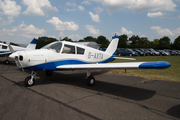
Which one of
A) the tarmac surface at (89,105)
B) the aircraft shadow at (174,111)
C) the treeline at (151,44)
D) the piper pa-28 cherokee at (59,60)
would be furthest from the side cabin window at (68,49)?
the treeline at (151,44)

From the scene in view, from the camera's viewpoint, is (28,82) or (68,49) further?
(68,49)

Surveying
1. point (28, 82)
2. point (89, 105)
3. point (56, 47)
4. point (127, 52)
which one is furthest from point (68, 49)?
point (127, 52)

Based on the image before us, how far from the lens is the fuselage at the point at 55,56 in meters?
5.23

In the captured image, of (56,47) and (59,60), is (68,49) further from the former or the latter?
(59,60)

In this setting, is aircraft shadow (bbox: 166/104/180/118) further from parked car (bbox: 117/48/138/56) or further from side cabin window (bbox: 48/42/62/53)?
parked car (bbox: 117/48/138/56)

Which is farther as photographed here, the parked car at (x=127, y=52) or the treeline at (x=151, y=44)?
the treeline at (x=151, y=44)

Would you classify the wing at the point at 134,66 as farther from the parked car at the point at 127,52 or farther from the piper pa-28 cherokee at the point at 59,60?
the parked car at the point at 127,52

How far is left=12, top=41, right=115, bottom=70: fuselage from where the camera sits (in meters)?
5.23

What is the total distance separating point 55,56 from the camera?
5.94 meters

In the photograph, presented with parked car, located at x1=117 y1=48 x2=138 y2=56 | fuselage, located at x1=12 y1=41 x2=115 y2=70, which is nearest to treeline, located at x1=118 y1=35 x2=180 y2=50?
parked car, located at x1=117 y1=48 x2=138 y2=56

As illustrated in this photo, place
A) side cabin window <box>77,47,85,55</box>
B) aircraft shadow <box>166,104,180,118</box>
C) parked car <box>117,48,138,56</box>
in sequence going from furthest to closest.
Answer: parked car <box>117,48,138,56</box> < side cabin window <box>77,47,85,55</box> < aircraft shadow <box>166,104,180,118</box>

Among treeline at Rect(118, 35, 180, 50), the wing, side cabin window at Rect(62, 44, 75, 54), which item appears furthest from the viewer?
treeline at Rect(118, 35, 180, 50)

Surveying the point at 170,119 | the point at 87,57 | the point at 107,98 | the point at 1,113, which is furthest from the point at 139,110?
the point at 87,57

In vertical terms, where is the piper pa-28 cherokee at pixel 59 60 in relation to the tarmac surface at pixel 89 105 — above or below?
above
